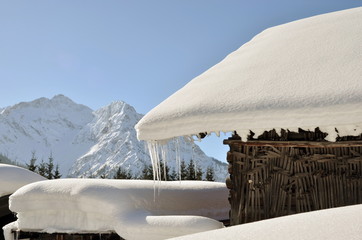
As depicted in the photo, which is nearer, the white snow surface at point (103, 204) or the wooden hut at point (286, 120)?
the wooden hut at point (286, 120)

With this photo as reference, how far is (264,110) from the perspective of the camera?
3547mm

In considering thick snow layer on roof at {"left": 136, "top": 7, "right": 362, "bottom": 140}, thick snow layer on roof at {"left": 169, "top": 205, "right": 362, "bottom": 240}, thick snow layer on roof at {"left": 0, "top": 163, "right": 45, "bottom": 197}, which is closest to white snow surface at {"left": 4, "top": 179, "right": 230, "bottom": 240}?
thick snow layer on roof at {"left": 136, "top": 7, "right": 362, "bottom": 140}

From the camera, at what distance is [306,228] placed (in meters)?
1.84

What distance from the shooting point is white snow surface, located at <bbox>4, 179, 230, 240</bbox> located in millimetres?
5691

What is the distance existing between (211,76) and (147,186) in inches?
92.1

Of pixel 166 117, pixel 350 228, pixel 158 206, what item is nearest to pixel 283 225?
pixel 350 228

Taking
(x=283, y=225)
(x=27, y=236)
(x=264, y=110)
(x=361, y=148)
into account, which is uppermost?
(x=264, y=110)

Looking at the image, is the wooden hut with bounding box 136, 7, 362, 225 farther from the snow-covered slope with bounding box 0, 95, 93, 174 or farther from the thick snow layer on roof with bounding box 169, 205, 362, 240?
the snow-covered slope with bounding box 0, 95, 93, 174

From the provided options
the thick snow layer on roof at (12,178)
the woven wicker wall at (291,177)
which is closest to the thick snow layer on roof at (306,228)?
the woven wicker wall at (291,177)

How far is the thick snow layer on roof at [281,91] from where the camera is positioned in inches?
132

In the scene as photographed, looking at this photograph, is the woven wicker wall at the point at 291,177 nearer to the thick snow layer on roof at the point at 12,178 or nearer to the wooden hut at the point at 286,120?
the wooden hut at the point at 286,120

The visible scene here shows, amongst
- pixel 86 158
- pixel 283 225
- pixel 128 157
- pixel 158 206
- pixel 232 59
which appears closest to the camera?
pixel 283 225

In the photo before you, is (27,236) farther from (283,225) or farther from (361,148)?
(283,225)

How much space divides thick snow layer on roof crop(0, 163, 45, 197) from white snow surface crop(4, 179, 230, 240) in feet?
7.54
